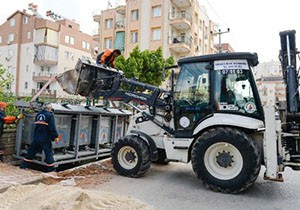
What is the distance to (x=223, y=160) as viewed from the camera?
5.17 metres

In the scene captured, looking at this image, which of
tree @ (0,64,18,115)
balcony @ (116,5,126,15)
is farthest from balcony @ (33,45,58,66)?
tree @ (0,64,18,115)

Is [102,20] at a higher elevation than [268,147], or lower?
higher

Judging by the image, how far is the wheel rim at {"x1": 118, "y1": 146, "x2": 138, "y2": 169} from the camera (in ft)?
19.8

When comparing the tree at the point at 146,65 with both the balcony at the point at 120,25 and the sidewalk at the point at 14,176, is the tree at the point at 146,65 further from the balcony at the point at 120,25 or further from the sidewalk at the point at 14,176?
the balcony at the point at 120,25

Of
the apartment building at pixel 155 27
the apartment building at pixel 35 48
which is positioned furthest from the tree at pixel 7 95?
the apartment building at pixel 35 48

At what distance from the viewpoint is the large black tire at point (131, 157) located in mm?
5875

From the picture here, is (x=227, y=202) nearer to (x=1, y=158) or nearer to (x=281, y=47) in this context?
(x=281, y=47)

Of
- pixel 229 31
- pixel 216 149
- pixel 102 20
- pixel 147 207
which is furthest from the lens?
pixel 102 20

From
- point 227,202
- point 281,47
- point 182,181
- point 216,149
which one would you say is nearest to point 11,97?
point 182,181

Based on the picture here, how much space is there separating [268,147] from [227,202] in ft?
4.24

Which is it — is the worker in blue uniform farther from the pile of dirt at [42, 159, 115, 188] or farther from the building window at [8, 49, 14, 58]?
the building window at [8, 49, 14, 58]

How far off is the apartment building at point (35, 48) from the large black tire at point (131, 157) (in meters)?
32.4

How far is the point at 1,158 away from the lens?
20.2 ft

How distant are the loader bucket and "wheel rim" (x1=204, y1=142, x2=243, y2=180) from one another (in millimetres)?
3234
